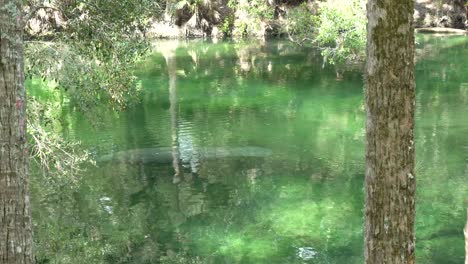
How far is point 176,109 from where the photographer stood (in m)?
24.0

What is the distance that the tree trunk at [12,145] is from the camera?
4.24 metres

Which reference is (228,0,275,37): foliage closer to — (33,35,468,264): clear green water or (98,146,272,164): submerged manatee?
(33,35,468,264): clear green water

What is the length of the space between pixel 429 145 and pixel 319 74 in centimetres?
1381

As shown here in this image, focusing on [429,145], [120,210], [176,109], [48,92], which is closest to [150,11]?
[120,210]

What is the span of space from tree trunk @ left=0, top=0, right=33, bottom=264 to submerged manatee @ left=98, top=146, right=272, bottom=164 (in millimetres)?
12743

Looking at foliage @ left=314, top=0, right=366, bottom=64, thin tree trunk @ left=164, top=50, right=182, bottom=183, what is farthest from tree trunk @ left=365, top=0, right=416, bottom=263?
foliage @ left=314, top=0, right=366, bottom=64

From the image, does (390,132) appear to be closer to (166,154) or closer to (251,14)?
(166,154)

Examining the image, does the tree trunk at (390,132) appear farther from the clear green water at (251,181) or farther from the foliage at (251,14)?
the foliage at (251,14)

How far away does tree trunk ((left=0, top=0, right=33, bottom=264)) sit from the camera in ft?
13.9

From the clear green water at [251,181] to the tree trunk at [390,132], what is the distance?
7123 mm

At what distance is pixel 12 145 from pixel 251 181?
11.3 metres

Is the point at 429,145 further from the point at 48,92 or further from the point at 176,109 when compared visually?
the point at 48,92

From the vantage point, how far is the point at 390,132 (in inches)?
152

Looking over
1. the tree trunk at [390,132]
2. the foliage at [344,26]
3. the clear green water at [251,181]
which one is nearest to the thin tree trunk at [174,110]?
the clear green water at [251,181]
